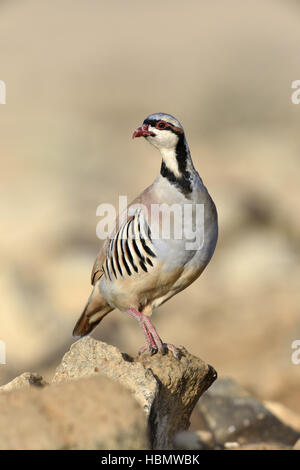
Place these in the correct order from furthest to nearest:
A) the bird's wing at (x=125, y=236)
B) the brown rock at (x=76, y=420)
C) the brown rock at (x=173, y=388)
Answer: the bird's wing at (x=125, y=236)
the brown rock at (x=173, y=388)
the brown rock at (x=76, y=420)

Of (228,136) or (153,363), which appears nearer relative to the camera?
(153,363)

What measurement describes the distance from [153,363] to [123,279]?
0.88m

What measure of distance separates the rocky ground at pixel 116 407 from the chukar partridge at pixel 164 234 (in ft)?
1.10

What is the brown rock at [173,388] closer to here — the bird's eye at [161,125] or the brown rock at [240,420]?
the bird's eye at [161,125]

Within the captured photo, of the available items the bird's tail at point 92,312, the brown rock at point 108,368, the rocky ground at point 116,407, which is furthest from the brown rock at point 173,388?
the bird's tail at point 92,312

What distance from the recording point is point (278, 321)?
1341 cm

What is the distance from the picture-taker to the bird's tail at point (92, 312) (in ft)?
19.4

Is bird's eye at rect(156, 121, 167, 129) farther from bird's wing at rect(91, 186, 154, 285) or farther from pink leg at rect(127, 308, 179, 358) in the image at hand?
pink leg at rect(127, 308, 179, 358)

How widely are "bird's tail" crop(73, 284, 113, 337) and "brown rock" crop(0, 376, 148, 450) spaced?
9.33 ft

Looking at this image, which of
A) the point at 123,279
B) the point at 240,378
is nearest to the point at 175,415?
the point at 123,279

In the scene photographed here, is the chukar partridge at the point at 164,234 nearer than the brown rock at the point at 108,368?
No

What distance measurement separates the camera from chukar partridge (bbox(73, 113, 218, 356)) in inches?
200
